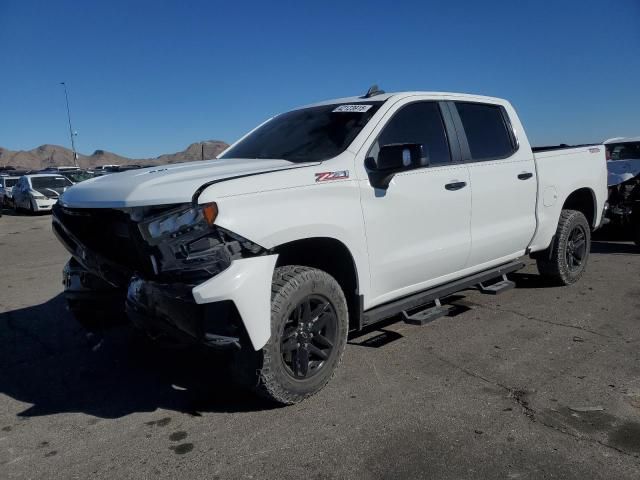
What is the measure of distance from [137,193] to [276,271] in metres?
0.92

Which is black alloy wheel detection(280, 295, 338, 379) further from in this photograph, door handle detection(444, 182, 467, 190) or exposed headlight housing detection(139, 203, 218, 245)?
door handle detection(444, 182, 467, 190)

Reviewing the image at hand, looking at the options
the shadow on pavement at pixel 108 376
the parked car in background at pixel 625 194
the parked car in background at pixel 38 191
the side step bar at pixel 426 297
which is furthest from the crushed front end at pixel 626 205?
the parked car in background at pixel 38 191

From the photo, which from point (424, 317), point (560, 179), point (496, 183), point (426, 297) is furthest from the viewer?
point (560, 179)

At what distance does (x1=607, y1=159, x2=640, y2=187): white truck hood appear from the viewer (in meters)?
8.97

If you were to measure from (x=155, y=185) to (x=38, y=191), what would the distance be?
64.9ft

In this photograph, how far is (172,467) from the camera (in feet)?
9.02

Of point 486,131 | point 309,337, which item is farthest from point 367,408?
point 486,131

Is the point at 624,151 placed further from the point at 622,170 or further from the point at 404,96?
the point at 404,96

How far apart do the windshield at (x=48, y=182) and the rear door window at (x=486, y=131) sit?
19.6 metres

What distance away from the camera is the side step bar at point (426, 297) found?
3.85m

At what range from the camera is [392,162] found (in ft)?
12.0

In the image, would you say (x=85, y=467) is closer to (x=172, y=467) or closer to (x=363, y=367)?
(x=172, y=467)

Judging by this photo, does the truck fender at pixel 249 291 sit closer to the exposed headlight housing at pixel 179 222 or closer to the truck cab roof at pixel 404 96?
the exposed headlight housing at pixel 179 222

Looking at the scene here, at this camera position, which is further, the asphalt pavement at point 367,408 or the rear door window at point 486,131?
the rear door window at point 486,131
